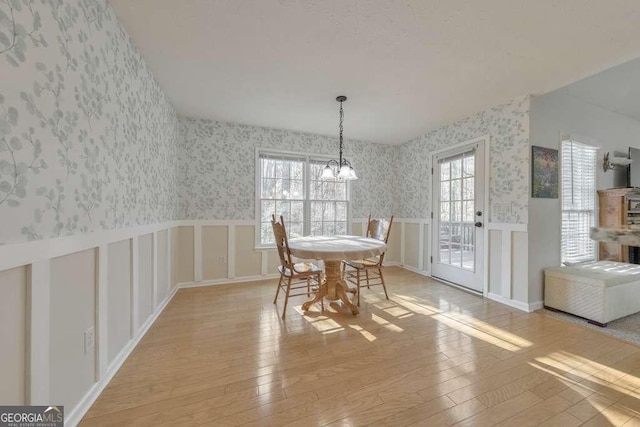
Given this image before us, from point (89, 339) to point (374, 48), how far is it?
2747mm

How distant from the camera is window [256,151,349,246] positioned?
396 centimetres

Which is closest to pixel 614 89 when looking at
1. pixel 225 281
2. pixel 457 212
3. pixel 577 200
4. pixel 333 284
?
pixel 577 200

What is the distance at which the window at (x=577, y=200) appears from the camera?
3.11 m

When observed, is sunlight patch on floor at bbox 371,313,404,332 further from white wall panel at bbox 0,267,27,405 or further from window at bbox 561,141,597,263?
window at bbox 561,141,597,263

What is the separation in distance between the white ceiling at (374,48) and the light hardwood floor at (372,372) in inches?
94.5

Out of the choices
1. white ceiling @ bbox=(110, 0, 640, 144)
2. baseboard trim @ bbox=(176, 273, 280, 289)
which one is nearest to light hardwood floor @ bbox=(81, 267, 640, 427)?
baseboard trim @ bbox=(176, 273, 280, 289)

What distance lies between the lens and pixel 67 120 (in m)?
1.19

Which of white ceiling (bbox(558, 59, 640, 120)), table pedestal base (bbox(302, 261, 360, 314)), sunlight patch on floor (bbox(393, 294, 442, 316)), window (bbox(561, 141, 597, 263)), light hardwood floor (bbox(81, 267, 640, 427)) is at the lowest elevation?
light hardwood floor (bbox(81, 267, 640, 427))

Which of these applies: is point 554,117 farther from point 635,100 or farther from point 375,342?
point 375,342

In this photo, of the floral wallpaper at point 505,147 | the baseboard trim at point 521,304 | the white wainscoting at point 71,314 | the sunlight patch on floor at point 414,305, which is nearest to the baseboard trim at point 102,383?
the white wainscoting at point 71,314

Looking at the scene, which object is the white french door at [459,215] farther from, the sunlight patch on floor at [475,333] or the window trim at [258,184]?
the window trim at [258,184]

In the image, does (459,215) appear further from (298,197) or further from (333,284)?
(298,197)

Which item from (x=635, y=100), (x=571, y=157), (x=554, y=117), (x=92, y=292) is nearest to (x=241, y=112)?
(x=92, y=292)

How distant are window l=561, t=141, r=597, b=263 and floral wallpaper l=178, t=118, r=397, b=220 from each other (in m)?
3.19
